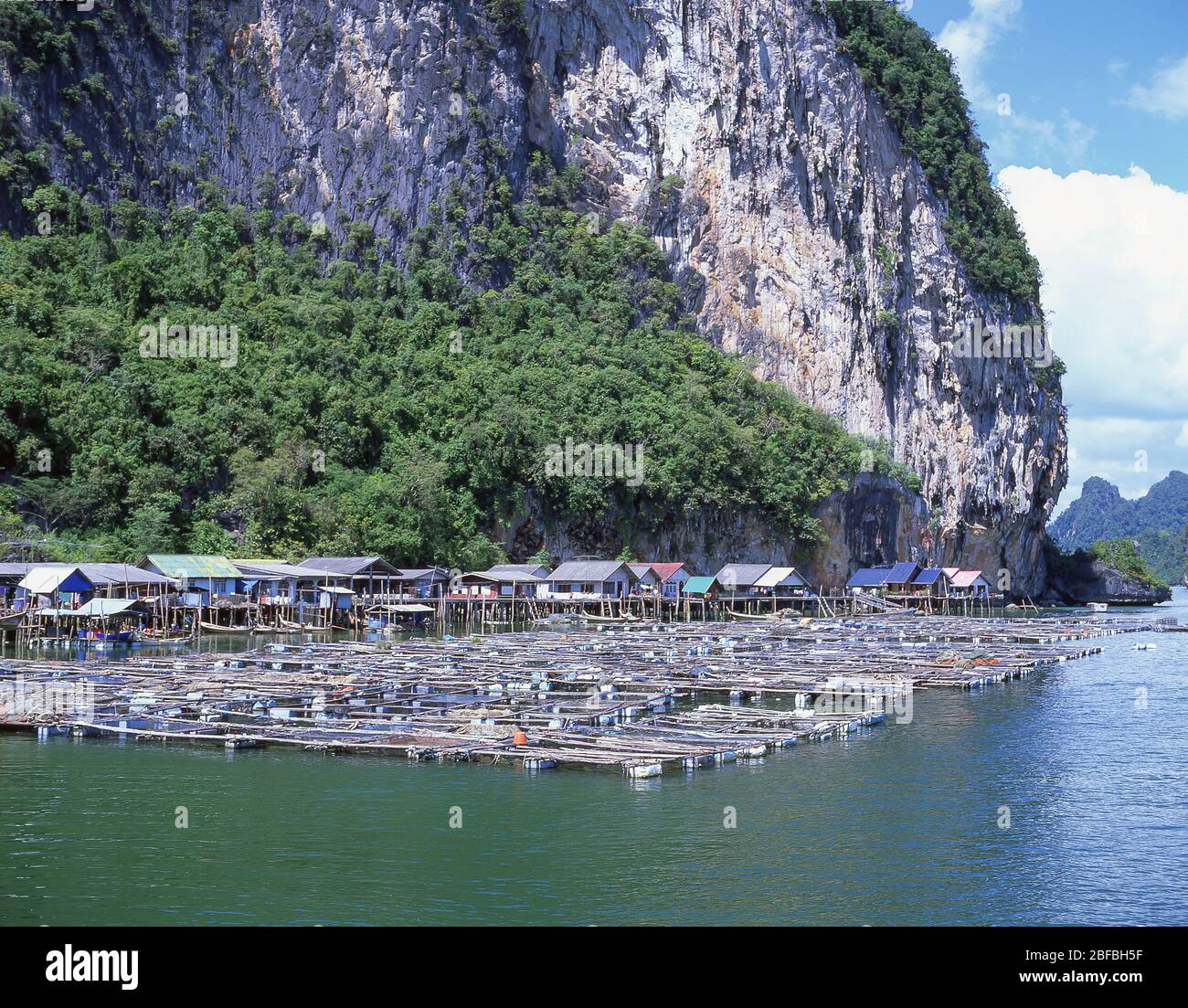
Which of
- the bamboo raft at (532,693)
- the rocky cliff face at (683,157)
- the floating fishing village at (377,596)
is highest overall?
the rocky cliff face at (683,157)

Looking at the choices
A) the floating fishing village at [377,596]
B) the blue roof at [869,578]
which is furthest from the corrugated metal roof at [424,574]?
the blue roof at [869,578]

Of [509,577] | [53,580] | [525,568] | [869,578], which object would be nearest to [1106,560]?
[869,578]

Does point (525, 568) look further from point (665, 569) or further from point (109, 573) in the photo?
point (109, 573)

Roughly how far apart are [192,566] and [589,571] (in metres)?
23.5

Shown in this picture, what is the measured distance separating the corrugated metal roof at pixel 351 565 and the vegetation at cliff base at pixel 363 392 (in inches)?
121

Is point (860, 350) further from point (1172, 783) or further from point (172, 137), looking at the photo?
point (1172, 783)

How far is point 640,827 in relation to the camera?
21953 millimetres

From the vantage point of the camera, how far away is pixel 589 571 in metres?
72.1

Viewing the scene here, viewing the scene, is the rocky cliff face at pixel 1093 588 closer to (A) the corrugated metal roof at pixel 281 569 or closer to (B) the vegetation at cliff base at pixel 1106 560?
(B) the vegetation at cliff base at pixel 1106 560

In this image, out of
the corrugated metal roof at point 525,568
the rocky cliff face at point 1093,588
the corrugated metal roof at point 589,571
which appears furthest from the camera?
the rocky cliff face at point 1093,588

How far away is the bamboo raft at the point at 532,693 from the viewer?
92.3 feet

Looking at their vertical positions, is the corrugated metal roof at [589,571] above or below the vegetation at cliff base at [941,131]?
below

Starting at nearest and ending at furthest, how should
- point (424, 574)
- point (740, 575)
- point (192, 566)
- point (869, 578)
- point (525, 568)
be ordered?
point (192, 566)
point (424, 574)
point (525, 568)
point (740, 575)
point (869, 578)

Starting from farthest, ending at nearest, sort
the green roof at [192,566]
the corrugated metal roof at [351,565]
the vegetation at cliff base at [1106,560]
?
1. the vegetation at cliff base at [1106,560]
2. the corrugated metal roof at [351,565]
3. the green roof at [192,566]
